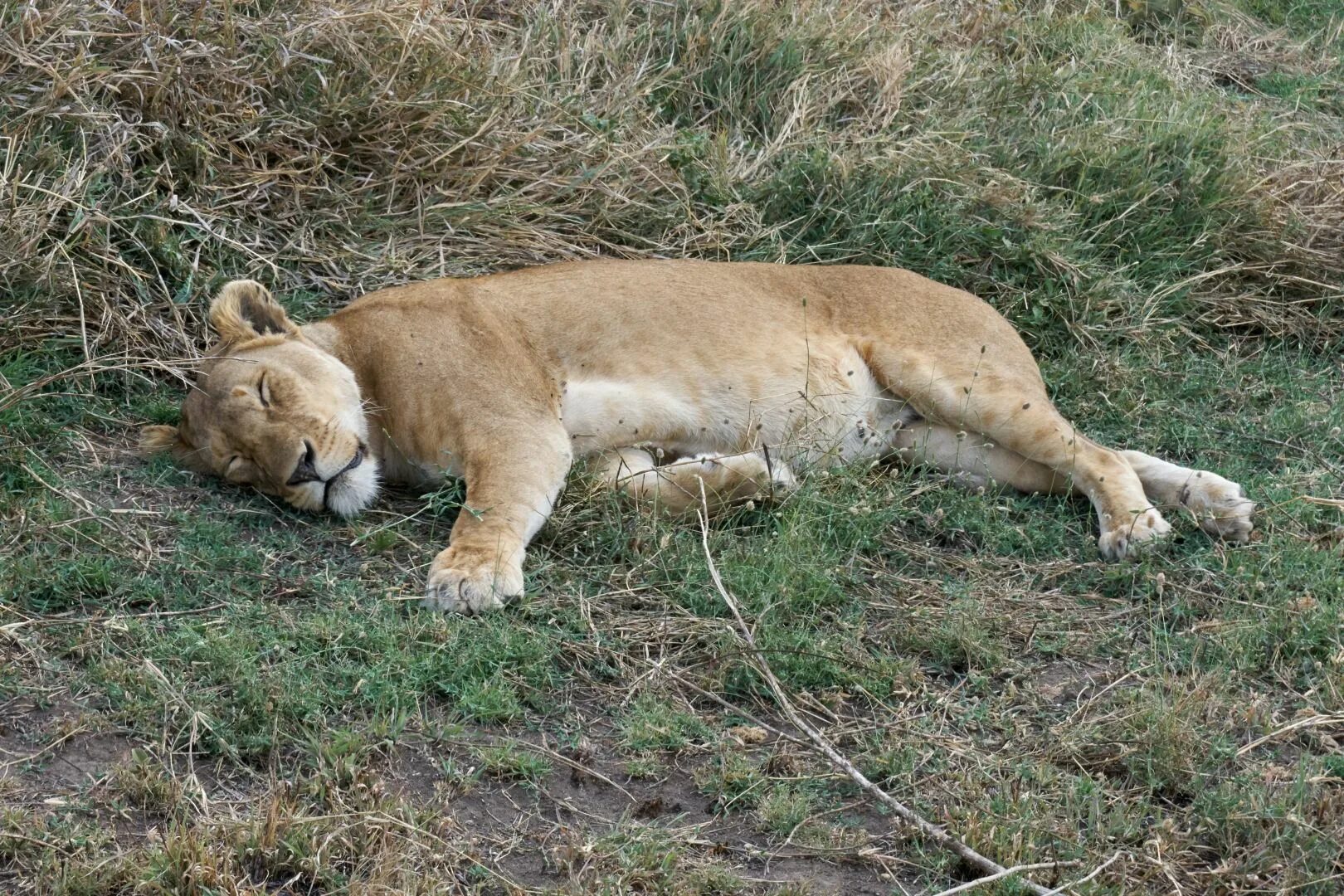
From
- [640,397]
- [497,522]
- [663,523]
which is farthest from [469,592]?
[640,397]

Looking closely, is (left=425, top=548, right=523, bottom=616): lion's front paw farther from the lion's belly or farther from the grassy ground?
the lion's belly

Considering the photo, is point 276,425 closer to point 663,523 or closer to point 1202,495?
point 663,523

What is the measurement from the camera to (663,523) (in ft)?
14.3

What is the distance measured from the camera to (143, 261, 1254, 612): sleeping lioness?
4.38 meters

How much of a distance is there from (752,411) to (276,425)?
1493mm

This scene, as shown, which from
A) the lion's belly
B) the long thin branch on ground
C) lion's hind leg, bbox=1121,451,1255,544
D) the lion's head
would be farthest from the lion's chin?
lion's hind leg, bbox=1121,451,1255,544

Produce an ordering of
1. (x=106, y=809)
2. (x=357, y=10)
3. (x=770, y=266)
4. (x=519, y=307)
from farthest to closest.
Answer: (x=357, y=10)
(x=770, y=266)
(x=519, y=307)
(x=106, y=809)

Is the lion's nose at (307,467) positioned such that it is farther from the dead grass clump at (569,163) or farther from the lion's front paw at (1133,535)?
the lion's front paw at (1133,535)

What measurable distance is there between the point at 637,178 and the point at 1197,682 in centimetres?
338

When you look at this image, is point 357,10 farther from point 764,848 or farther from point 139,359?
point 764,848

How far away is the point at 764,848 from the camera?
3.03 meters

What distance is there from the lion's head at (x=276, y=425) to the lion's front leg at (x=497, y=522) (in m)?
0.38

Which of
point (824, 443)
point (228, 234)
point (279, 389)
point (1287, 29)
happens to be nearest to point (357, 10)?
point (228, 234)

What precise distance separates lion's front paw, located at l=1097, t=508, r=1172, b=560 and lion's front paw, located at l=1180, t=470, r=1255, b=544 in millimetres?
134
